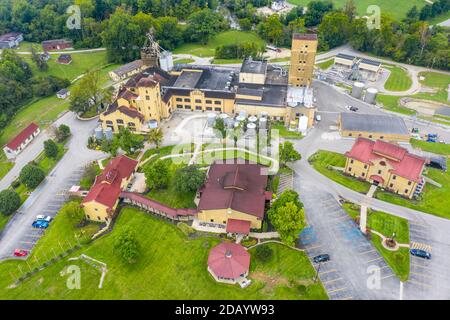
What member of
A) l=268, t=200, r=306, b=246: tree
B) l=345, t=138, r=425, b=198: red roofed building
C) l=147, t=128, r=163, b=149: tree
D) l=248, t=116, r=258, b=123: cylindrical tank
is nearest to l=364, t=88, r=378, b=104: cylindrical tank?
l=345, t=138, r=425, b=198: red roofed building

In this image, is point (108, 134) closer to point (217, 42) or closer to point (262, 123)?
point (262, 123)

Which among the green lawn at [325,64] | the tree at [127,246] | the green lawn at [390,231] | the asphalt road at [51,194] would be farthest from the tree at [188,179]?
the green lawn at [325,64]

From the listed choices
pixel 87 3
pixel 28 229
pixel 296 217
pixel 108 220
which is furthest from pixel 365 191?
pixel 87 3

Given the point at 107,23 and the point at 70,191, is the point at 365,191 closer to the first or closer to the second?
the point at 70,191

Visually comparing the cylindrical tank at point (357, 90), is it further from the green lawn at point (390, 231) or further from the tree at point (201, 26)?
the tree at point (201, 26)

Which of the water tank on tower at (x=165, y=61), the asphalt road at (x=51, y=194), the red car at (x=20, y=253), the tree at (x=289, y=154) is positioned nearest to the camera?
the red car at (x=20, y=253)

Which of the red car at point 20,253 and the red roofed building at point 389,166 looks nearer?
the red car at point 20,253
